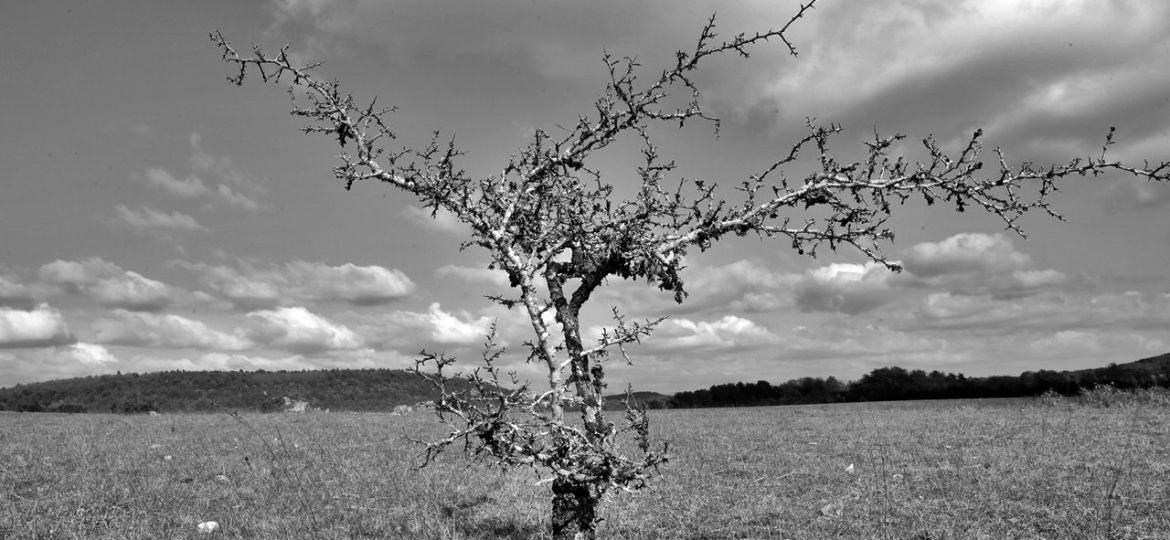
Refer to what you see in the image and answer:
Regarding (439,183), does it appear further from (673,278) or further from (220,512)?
(220,512)

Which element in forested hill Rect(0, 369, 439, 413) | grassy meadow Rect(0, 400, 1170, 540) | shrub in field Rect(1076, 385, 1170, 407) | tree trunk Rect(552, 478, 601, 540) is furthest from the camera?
forested hill Rect(0, 369, 439, 413)

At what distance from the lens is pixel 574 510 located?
6.45m

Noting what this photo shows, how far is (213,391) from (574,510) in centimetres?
4335

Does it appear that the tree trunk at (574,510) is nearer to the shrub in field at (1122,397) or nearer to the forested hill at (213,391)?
the shrub in field at (1122,397)

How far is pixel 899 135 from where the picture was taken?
6441mm

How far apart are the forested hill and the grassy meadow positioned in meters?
23.4

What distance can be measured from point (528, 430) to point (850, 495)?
653 cm

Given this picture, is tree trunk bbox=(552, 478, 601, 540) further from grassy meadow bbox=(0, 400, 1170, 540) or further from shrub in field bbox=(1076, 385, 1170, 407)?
shrub in field bbox=(1076, 385, 1170, 407)

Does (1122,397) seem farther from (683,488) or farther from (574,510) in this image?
(574,510)

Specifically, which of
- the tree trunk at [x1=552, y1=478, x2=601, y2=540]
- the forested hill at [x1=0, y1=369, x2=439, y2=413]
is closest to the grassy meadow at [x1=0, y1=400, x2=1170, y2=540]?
the tree trunk at [x1=552, y1=478, x2=601, y2=540]

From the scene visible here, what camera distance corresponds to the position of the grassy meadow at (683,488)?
8609mm

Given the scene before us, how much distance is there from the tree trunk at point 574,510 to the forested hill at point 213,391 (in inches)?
1354

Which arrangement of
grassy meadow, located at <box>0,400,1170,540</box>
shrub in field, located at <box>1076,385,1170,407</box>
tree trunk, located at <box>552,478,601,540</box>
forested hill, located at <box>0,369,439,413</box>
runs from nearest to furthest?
tree trunk, located at <box>552,478,601,540</box>
grassy meadow, located at <box>0,400,1170,540</box>
shrub in field, located at <box>1076,385,1170,407</box>
forested hill, located at <box>0,369,439,413</box>

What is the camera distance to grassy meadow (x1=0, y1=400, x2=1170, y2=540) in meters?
8.61
